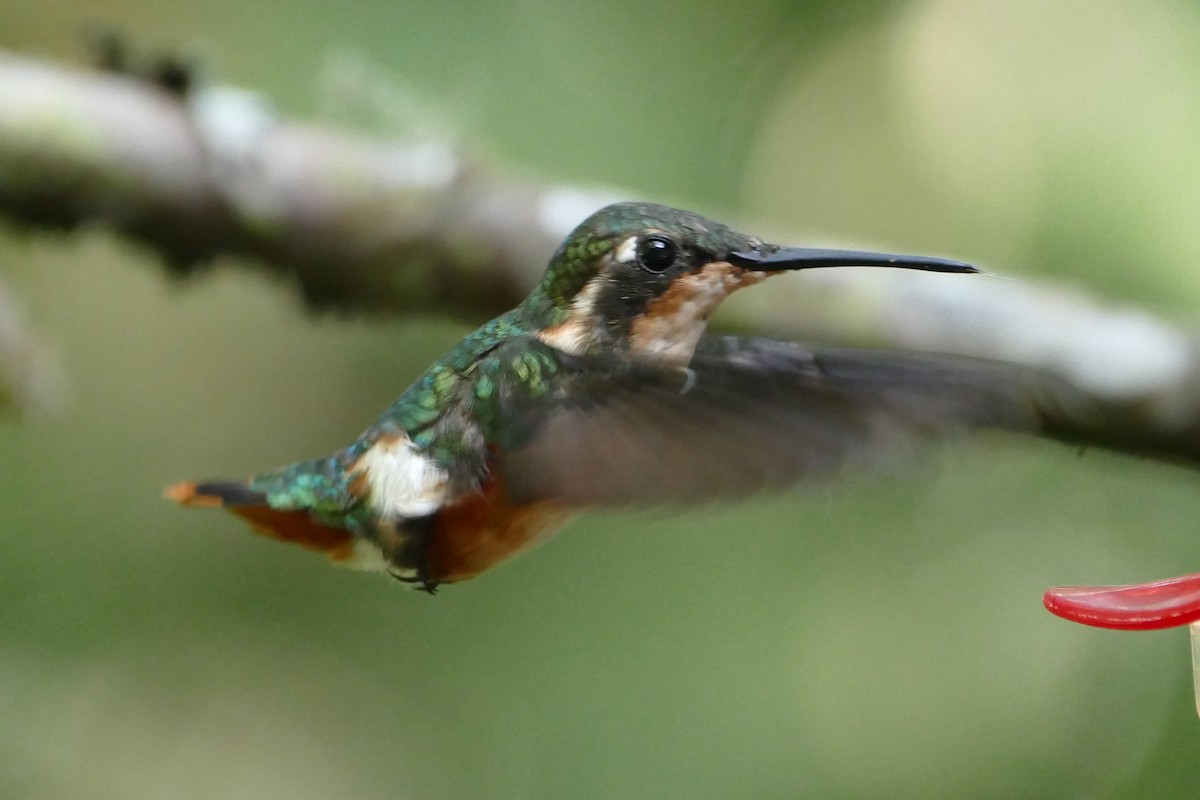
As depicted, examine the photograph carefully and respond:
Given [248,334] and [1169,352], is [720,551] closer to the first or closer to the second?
[248,334]

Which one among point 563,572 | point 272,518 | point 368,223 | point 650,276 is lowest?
point 563,572

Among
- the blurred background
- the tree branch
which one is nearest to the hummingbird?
the tree branch

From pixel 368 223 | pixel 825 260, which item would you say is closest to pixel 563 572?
pixel 368 223

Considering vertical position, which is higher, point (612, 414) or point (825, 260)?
point (825, 260)

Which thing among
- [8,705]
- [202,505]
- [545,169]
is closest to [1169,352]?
[202,505]

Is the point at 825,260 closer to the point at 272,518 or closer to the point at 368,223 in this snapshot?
the point at 272,518

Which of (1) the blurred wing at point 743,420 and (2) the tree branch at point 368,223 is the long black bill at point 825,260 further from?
(2) the tree branch at point 368,223
